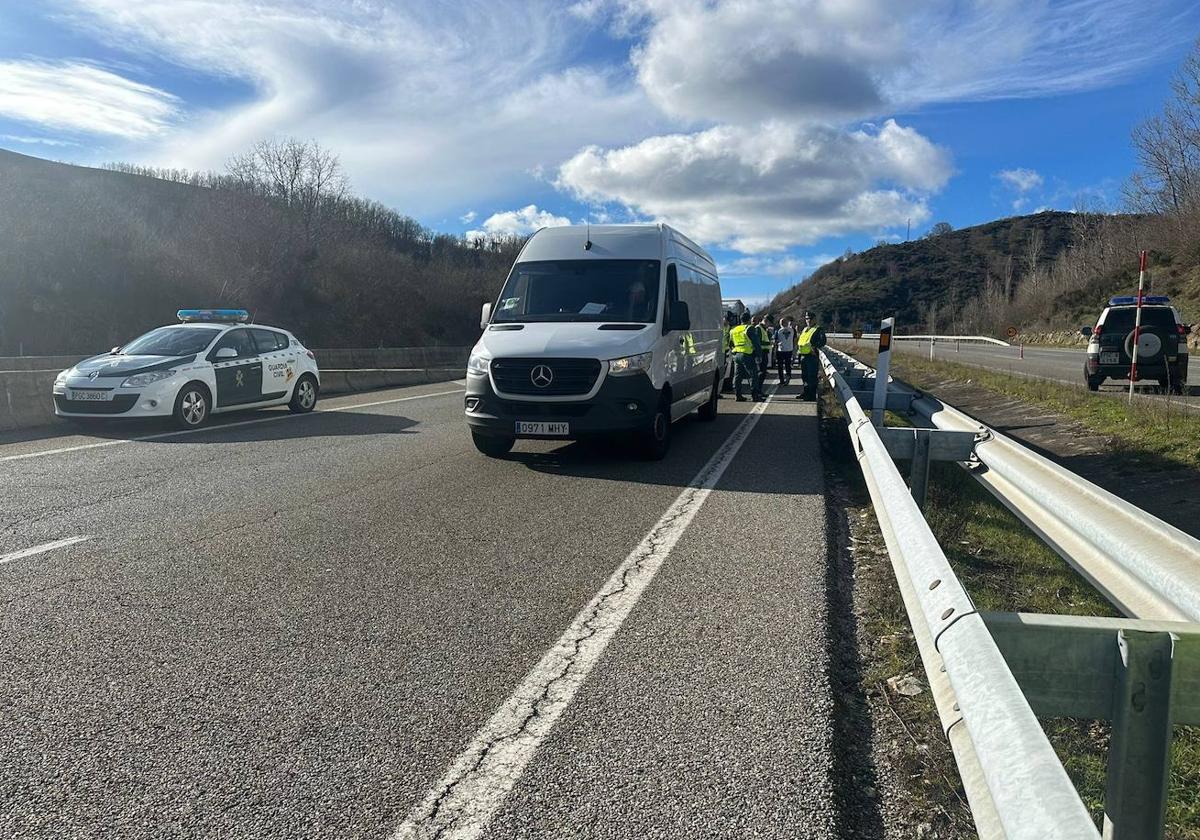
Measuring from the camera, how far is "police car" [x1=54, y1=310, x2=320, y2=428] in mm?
10586

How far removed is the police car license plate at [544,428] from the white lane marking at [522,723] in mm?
3140

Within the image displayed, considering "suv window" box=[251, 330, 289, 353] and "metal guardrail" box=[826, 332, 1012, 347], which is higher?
"metal guardrail" box=[826, 332, 1012, 347]

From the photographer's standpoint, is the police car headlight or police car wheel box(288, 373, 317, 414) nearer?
the police car headlight

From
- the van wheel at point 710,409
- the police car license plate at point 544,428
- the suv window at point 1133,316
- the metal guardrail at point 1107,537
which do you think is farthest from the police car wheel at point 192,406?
the suv window at point 1133,316

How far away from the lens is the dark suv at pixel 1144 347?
49.6 feet

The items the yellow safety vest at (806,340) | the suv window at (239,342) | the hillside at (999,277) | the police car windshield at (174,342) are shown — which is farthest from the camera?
the hillside at (999,277)

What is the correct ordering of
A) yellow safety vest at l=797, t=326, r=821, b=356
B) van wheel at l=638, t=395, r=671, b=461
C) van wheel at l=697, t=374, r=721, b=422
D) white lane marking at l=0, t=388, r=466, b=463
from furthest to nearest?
1. yellow safety vest at l=797, t=326, r=821, b=356
2. van wheel at l=697, t=374, r=721, b=422
3. white lane marking at l=0, t=388, r=466, b=463
4. van wheel at l=638, t=395, r=671, b=461

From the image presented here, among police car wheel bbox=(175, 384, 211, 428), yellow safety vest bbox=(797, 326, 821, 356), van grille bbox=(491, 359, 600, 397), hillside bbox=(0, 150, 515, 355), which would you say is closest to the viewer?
van grille bbox=(491, 359, 600, 397)

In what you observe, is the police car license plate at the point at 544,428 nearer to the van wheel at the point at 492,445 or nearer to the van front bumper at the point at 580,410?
the van front bumper at the point at 580,410

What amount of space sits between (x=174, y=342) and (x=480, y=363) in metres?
6.08

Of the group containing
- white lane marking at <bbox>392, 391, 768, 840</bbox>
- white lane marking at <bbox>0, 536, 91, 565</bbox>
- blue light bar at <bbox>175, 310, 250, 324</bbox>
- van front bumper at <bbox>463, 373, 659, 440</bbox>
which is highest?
blue light bar at <bbox>175, 310, 250, 324</bbox>

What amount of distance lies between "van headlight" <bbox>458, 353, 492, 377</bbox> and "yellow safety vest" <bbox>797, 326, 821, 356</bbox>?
9.27 meters

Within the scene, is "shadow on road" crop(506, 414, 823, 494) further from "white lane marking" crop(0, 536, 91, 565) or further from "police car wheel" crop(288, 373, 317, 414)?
"police car wheel" crop(288, 373, 317, 414)

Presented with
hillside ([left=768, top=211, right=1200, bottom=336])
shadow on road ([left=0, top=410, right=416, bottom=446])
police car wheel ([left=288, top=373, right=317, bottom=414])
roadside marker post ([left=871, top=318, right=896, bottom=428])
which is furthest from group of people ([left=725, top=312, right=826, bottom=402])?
hillside ([left=768, top=211, right=1200, bottom=336])
